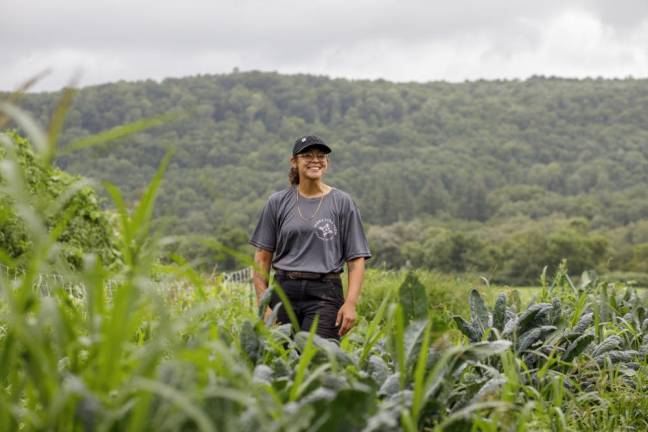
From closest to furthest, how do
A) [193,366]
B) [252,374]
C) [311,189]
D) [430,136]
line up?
[193,366] < [252,374] < [311,189] < [430,136]

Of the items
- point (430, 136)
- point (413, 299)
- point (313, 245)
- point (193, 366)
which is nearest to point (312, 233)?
point (313, 245)

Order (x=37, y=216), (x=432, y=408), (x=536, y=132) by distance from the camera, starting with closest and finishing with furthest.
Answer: (x=37, y=216) < (x=432, y=408) < (x=536, y=132)

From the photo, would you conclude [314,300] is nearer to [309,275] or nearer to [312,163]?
[309,275]

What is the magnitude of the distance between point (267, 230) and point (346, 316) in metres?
0.72

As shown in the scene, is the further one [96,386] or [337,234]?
[337,234]

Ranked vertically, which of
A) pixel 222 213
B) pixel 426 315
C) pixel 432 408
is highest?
pixel 222 213

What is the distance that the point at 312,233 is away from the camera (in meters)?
5.08

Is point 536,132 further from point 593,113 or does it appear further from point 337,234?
point 337,234

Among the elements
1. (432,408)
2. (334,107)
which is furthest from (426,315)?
(334,107)

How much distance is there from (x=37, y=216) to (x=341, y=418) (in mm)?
776

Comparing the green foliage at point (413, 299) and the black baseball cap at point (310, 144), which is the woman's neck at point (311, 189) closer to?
the black baseball cap at point (310, 144)

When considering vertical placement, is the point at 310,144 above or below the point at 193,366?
above

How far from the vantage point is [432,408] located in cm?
229

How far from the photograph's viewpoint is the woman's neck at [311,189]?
205 inches
